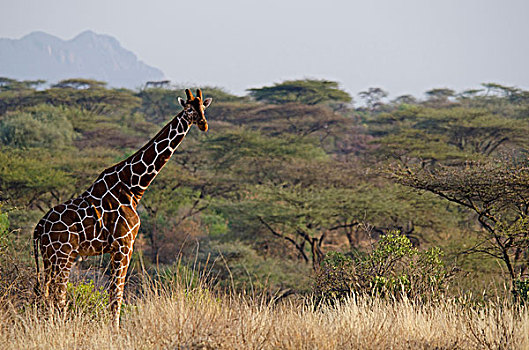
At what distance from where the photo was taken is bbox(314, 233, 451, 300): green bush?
21.6ft

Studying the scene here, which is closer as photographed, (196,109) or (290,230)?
(196,109)

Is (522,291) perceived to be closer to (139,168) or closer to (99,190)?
(139,168)

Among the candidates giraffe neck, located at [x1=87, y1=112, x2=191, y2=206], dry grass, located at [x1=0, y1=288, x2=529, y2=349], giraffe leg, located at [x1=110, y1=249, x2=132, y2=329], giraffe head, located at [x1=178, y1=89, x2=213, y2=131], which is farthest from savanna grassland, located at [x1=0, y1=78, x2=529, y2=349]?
giraffe head, located at [x1=178, y1=89, x2=213, y2=131]

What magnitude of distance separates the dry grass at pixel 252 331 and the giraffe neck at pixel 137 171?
2.77ft

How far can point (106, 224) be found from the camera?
4727mm

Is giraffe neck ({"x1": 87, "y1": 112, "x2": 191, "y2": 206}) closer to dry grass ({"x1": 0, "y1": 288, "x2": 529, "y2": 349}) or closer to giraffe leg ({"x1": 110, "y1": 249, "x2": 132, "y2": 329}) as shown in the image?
giraffe leg ({"x1": 110, "y1": 249, "x2": 132, "y2": 329})

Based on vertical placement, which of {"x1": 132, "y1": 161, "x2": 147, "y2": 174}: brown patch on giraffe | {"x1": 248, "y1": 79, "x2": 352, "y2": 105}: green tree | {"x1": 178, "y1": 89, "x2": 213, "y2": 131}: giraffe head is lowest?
{"x1": 132, "y1": 161, "x2": 147, "y2": 174}: brown patch on giraffe

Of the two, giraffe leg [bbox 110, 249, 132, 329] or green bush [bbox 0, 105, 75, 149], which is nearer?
giraffe leg [bbox 110, 249, 132, 329]

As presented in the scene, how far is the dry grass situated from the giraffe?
0.89 feet

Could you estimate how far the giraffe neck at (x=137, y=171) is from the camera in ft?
15.9

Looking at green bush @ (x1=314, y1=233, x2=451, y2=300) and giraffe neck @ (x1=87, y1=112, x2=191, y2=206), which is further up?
giraffe neck @ (x1=87, y1=112, x2=191, y2=206)

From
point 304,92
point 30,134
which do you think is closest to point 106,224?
point 30,134

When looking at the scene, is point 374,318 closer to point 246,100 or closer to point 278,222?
point 278,222

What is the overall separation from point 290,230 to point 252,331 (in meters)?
9.90
